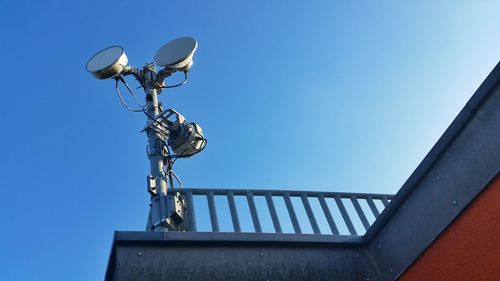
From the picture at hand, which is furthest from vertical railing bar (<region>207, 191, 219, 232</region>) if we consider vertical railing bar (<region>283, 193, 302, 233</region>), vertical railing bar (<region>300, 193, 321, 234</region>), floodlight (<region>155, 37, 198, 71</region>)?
floodlight (<region>155, 37, 198, 71</region>)

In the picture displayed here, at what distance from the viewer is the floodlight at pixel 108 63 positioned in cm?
649

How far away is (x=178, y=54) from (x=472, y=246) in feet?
15.8

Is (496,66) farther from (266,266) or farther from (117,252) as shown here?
(117,252)

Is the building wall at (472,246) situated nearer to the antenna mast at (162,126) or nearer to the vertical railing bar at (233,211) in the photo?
the vertical railing bar at (233,211)

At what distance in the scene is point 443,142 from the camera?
3451 mm

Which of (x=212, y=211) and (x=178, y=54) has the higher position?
(x=178, y=54)

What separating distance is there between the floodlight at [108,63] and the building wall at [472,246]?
490 centimetres

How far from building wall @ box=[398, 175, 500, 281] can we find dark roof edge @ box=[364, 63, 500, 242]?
1.52ft

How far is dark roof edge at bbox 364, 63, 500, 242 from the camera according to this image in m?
3.05

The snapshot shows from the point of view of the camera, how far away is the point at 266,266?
4109 mm

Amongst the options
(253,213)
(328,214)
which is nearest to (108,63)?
(253,213)

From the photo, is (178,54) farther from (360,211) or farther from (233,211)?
(360,211)

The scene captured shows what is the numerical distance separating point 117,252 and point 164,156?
2.37 m

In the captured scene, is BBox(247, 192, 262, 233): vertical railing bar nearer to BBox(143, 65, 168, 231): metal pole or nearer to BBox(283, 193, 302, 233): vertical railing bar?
BBox(283, 193, 302, 233): vertical railing bar
